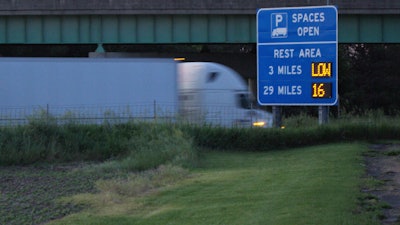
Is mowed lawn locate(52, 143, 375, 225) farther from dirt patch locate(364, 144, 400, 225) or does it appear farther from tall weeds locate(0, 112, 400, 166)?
tall weeds locate(0, 112, 400, 166)

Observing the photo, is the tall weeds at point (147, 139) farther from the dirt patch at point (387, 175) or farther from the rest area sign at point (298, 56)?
the dirt patch at point (387, 175)

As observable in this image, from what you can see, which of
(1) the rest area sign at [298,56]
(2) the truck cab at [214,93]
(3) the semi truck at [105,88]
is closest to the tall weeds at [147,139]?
(1) the rest area sign at [298,56]

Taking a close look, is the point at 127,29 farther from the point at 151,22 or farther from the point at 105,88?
the point at 105,88

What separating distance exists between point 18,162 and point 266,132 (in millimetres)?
7851

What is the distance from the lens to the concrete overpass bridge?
30.9 metres

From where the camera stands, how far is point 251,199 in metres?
9.46

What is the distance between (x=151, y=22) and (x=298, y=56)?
13.7 metres

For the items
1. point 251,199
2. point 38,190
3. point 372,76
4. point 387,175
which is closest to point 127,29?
point 38,190

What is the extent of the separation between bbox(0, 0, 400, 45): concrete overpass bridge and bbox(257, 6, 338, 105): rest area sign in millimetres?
11148

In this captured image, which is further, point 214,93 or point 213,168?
point 214,93

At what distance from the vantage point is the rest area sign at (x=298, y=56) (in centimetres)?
1958

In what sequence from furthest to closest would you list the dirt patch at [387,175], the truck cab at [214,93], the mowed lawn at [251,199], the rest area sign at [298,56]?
the truck cab at [214,93] < the rest area sign at [298,56] < the dirt patch at [387,175] < the mowed lawn at [251,199]

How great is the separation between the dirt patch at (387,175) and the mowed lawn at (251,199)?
13.9 inches

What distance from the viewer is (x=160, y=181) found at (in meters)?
11.8
